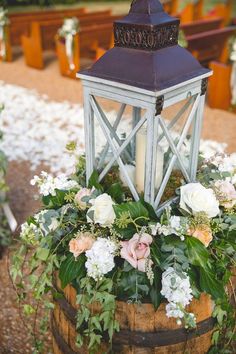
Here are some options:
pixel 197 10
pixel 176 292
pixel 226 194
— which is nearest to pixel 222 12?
pixel 197 10

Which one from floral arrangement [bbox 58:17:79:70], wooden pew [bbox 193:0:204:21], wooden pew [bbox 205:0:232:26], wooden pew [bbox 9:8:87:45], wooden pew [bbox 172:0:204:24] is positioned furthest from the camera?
wooden pew [bbox 193:0:204:21]

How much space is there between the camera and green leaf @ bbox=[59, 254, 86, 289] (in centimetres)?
180

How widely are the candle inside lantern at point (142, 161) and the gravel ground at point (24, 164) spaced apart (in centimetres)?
29

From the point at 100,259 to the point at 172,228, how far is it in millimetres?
320

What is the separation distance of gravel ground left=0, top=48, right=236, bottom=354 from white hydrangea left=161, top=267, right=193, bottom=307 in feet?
2.96

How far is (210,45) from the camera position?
841 cm

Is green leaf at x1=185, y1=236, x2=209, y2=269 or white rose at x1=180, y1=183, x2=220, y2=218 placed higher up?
white rose at x1=180, y1=183, x2=220, y2=218

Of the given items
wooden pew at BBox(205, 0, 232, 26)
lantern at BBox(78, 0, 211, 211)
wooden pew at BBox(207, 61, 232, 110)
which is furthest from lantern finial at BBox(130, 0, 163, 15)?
wooden pew at BBox(205, 0, 232, 26)

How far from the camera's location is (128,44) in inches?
70.9

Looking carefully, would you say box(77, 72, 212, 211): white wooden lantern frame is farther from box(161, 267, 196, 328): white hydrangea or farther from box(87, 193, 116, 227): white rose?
box(161, 267, 196, 328): white hydrangea

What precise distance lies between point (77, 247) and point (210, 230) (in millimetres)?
565

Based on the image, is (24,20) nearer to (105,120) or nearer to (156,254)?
(105,120)

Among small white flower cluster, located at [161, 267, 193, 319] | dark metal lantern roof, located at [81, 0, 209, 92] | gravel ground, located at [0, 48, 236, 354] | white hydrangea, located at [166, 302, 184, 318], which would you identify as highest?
dark metal lantern roof, located at [81, 0, 209, 92]

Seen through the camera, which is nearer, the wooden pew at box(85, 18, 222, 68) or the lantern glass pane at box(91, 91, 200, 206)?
the lantern glass pane at box(91, 91, 200, 206)
